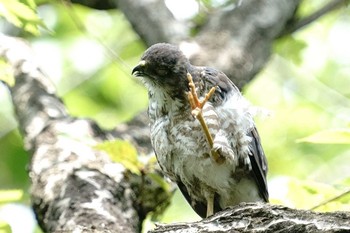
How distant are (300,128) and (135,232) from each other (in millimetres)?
4153

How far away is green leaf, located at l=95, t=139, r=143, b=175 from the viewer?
4.86 metres

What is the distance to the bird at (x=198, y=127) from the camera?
475 centimetres

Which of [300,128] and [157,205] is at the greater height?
[300,128]

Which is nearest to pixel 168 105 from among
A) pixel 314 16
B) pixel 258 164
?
pixel 258 164

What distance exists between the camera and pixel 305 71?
29.8 ft

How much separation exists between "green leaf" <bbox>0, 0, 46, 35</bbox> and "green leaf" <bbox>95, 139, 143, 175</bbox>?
74 centimetres

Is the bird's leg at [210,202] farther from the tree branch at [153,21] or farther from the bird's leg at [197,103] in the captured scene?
the tree branch at [153,21]

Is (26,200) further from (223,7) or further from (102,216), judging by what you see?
(102,216)

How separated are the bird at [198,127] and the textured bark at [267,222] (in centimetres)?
78

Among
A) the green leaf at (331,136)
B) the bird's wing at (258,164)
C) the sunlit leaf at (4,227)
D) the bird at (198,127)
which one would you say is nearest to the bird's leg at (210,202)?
the bird at (198,127)

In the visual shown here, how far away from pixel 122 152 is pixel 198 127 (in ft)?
1.59

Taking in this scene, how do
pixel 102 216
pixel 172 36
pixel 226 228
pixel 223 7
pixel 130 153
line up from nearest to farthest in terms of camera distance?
pixel 226 228, pixel 102 216, pixel 130 153, pixel 172 36, pixel 223 7

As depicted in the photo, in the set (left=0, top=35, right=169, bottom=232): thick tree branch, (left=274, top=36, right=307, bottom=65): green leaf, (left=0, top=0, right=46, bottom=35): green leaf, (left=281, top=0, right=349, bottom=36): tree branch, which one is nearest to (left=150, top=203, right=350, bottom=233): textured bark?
(left=0, top=35, right=169, bottom=232): thick tree branch

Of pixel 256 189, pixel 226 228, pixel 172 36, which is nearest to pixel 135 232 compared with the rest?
pixel 256 189
